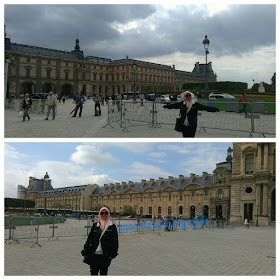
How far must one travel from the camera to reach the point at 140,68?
11325cm

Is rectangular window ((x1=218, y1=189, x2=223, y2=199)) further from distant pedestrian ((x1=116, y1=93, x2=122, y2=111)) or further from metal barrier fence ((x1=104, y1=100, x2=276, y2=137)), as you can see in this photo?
metal barrier fence ((x1=104, y1=100, x2=276, y2=137))

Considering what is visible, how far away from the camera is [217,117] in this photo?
15469mm

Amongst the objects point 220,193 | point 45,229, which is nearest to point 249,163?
point 45,229

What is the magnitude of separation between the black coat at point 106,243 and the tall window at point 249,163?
1116 inches

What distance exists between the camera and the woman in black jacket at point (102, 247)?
5094 mm

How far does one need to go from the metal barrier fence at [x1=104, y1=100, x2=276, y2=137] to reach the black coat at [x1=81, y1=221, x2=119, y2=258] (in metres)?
9.63

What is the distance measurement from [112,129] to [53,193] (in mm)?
93094

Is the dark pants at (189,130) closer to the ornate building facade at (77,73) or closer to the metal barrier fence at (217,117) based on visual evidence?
the metal barrier fence at (217,117)

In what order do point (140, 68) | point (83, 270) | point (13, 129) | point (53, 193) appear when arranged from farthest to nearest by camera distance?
point (140, 68), point (53, 193), point (13, 129), point (83, 270)

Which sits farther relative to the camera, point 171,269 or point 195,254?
point 195,254

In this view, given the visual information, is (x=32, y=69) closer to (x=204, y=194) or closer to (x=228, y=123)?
(x=204, y=194)

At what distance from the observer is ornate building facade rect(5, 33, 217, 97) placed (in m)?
91.2

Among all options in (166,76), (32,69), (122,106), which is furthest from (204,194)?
(166,76)

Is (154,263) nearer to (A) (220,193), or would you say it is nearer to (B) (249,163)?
(B) (249,163)
